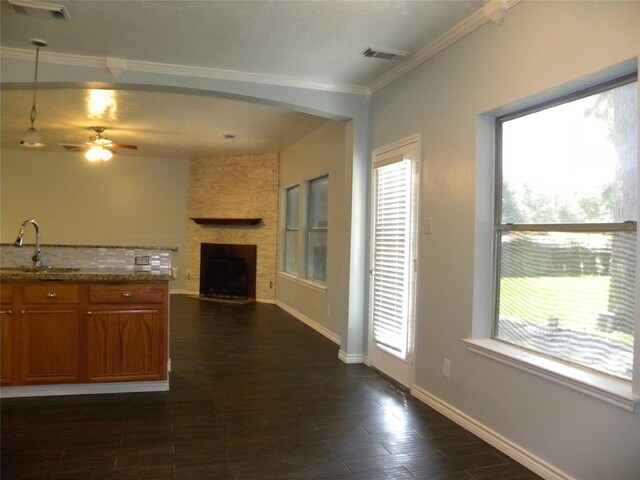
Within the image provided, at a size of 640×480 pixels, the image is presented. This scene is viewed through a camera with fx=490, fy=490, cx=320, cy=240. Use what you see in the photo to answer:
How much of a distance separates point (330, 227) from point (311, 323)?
149 cm

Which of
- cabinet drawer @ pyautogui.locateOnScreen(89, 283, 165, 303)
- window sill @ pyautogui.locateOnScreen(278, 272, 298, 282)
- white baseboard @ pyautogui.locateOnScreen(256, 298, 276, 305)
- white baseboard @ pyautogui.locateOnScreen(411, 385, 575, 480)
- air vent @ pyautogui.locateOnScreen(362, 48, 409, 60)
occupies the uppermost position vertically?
air vent @ pyautogui.locateOnScreen(362, 48, 409, 60)

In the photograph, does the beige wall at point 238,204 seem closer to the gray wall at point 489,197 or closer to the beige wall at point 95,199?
the beige wall at point 95,199

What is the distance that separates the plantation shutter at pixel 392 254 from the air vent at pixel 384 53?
32.2 inches

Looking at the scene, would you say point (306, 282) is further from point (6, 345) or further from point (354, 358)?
point (6, 345)

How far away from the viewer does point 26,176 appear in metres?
9.59

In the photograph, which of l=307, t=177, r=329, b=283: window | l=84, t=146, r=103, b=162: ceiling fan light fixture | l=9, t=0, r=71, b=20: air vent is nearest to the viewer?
l=9, t=0, r=71, b=20: air vent

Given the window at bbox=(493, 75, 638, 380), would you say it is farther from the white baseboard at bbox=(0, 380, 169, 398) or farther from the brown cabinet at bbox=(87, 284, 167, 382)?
the white baseboard at bbox=(0, 380, 169, 398)

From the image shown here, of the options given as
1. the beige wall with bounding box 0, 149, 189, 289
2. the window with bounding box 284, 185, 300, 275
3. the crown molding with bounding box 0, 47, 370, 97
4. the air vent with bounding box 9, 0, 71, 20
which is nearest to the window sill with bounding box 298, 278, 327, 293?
the window with bounding box 284, 185, 300, 275

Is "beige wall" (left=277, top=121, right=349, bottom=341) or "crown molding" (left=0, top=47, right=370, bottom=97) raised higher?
"crown molding" (left=0, top=47, right=370, bottom=97)

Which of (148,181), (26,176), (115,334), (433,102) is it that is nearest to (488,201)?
(433,102)

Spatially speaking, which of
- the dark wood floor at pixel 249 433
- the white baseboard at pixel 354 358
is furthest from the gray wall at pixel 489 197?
the white baseboard at pixel 354 358

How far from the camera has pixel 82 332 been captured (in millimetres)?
3707

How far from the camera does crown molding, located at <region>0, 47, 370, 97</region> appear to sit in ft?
13.2

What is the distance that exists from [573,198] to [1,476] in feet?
10.8
